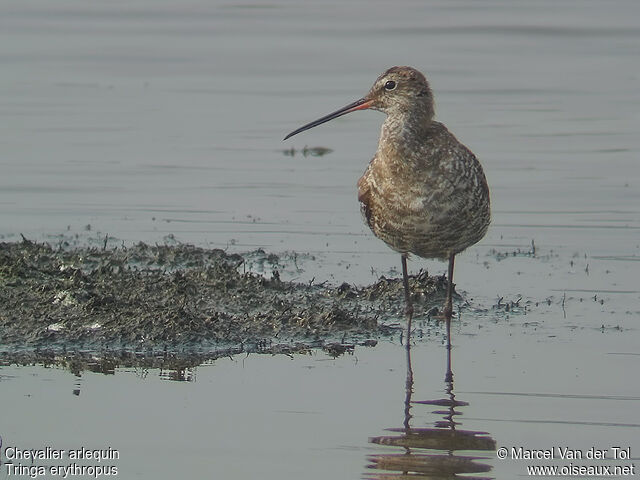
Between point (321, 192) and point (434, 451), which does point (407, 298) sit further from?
point (321, 192)

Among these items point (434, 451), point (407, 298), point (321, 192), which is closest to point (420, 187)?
point (407, 298)

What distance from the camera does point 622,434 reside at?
686cm

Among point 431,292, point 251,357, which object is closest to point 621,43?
point 431,292

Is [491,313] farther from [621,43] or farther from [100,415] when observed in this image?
[621,43]

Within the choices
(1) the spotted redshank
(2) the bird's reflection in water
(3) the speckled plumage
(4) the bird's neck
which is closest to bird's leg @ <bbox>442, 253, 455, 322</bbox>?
(1) the spotted redshank

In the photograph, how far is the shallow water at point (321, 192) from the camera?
6.99 metres

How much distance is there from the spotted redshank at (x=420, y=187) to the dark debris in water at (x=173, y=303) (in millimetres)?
414

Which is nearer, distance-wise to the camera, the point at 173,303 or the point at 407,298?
the point at 173,303

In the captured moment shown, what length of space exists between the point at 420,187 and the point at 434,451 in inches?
101

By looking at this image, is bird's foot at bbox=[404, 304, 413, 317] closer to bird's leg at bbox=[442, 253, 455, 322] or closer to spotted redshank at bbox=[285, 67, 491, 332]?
spotted redshank at bbox=[285, 67, 491, 332]

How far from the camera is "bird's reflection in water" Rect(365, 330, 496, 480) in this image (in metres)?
6.40

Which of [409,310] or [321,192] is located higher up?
[321,192]

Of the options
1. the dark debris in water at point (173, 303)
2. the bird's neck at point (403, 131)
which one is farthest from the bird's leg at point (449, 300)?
the bird's neck at point (403, 131)

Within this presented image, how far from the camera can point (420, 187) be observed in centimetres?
891
